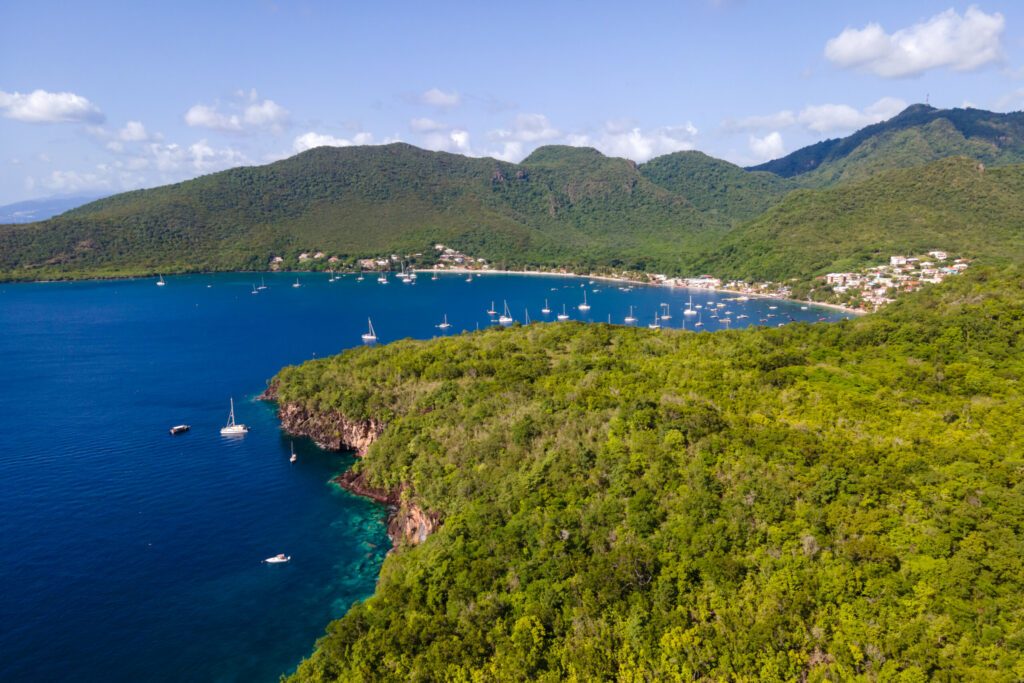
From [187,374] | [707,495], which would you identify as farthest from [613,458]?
[187,374]

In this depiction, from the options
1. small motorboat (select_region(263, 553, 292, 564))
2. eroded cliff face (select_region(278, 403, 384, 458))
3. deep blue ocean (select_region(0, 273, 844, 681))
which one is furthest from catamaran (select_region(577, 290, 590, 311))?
small motorboat (select_region(263, 553, 292, 564))

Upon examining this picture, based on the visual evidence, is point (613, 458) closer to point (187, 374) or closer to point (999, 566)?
Answer: point (999, 566)

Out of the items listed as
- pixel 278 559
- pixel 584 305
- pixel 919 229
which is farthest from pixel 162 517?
pixel 919 229

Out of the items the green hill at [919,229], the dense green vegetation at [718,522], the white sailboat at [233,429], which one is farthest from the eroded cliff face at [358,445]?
the green hill at [919,229]

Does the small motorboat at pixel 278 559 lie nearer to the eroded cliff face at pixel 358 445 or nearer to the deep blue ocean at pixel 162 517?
the deep blue ocean at pixel 162 517

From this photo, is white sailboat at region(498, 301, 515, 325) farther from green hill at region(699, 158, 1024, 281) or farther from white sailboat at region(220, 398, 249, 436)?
green hill at region(699, 158, 1024, 281)

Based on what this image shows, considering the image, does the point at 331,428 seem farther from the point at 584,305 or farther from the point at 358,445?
the point at 584,305
